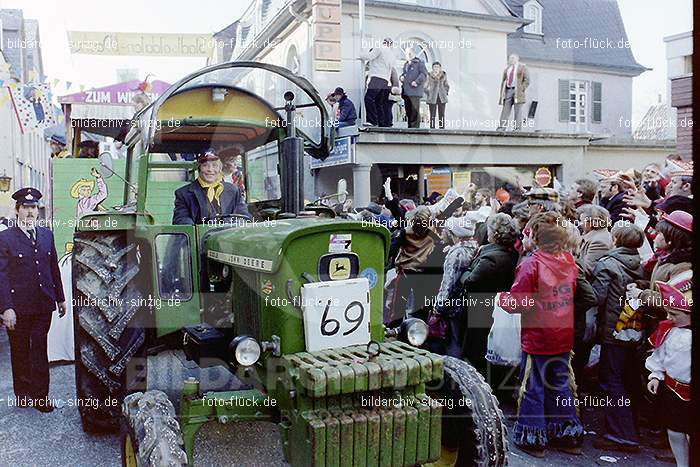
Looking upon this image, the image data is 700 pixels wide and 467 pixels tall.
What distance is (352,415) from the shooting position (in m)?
2.62

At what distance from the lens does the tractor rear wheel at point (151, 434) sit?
2580 mm

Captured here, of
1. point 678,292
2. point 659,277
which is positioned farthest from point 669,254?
point 678,292

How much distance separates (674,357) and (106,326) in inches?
121

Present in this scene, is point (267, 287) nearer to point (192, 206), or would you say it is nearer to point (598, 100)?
point (192, 206)

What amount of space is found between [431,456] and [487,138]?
7595mm

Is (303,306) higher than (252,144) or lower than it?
lower

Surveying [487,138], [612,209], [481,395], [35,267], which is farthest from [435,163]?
[481,395]

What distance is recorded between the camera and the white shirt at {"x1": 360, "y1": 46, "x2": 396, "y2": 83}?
8.26m

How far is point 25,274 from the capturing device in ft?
15.3

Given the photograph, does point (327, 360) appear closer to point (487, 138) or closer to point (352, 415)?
point (352, 415)

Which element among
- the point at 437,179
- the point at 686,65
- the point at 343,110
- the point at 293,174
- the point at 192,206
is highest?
the point at 343,110

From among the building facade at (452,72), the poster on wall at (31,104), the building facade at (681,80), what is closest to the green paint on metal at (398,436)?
the building facade at (681,80)

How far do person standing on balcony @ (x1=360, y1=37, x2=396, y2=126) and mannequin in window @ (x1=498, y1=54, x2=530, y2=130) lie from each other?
2.03 metres

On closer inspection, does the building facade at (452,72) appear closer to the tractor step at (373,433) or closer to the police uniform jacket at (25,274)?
the police uniform jacket at (25,274)
